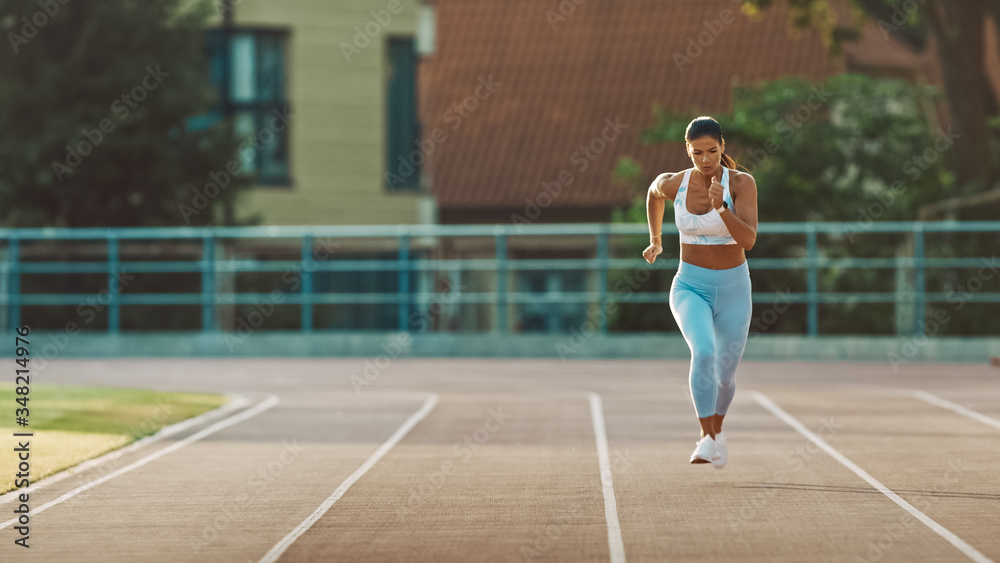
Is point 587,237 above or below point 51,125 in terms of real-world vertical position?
below

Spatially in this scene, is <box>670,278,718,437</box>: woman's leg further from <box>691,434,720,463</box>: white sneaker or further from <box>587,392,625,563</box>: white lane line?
<box>587,392,625,563</box>: white lane line

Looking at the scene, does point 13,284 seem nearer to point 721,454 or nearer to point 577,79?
point 577,79

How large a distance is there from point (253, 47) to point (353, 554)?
24055 millimetres

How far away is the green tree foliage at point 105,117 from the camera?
2502cm

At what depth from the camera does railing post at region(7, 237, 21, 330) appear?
23.1 m

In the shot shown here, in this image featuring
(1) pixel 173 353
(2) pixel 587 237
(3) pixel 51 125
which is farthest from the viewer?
(2) pixel 587 237

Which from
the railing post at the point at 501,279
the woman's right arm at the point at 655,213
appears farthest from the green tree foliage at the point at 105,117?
the woman's right arm at the point at 655,213

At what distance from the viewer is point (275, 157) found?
31094 mm

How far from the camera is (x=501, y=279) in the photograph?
2311 cm

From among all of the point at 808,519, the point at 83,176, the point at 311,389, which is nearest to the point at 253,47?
the point at 83,176

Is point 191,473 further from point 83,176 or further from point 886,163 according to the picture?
point 886,163

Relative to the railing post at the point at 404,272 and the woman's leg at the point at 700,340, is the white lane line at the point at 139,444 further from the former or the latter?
the railing post at the point at 404,272

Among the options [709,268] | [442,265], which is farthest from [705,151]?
[442,265]

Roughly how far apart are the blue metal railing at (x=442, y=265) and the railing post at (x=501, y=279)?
14mm
